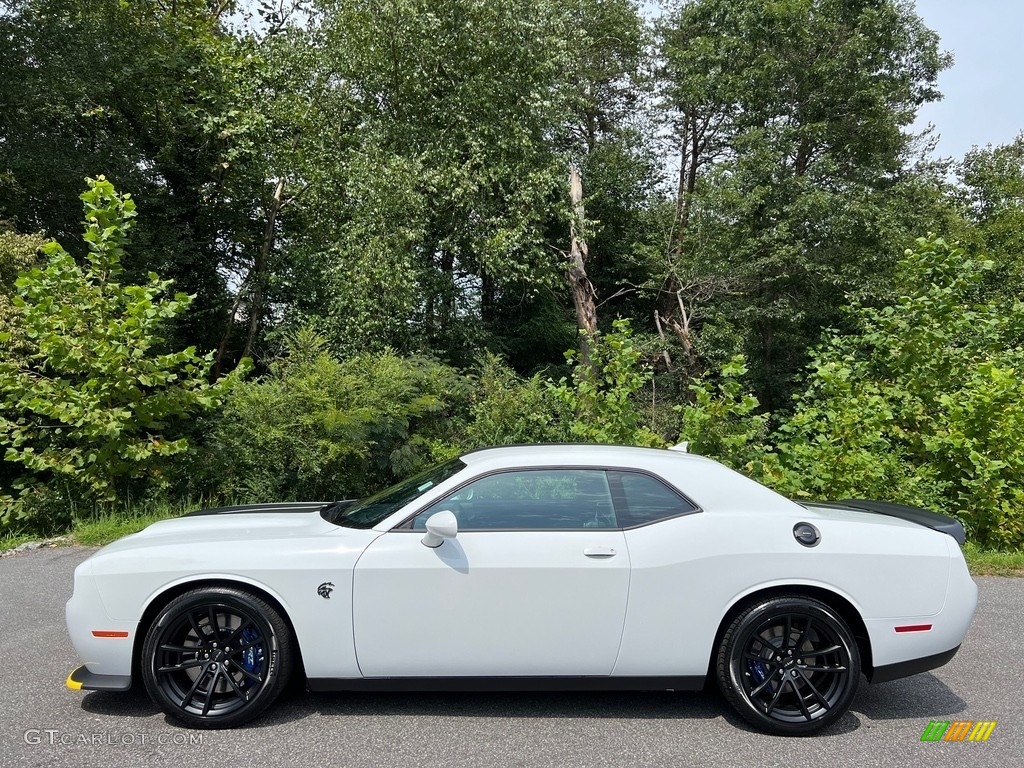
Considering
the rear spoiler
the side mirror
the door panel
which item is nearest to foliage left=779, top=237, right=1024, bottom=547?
the rear spoiler

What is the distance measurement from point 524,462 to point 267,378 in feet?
25.2

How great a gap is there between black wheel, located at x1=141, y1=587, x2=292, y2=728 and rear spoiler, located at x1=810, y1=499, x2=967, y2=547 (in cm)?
324

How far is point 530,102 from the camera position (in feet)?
50.4

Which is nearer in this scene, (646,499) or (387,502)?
(646,499)

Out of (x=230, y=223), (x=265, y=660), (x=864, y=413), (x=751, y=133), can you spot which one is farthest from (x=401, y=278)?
(x=265, y=660)

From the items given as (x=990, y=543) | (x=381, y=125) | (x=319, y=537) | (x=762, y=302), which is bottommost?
(x=990, y=543)

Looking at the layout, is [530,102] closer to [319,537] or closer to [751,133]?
[751,133]

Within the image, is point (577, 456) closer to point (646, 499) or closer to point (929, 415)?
point (646, 499)

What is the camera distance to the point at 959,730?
370 centimetres

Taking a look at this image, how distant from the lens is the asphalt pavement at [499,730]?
3.34 meters

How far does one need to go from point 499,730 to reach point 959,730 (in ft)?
7.60

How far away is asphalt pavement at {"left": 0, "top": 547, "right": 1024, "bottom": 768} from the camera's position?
11.0 feet

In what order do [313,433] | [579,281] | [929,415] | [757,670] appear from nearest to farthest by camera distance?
[757,670]
[929,415]
[313,433]
[579,281]

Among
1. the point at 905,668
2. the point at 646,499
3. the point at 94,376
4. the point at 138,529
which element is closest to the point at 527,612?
the point at 646,499
